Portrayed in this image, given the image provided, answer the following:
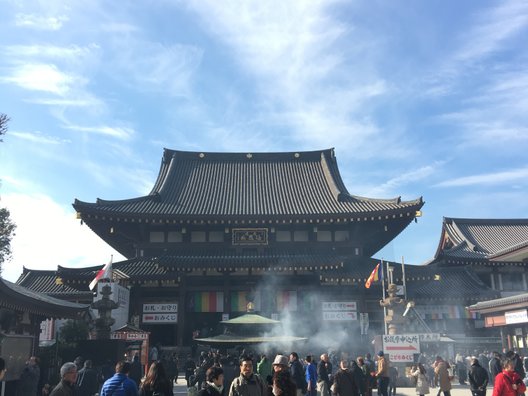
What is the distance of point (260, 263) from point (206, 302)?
13.2 feet

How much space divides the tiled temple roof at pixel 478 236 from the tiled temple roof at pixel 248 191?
13.3 metres

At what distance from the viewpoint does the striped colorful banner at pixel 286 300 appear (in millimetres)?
27125

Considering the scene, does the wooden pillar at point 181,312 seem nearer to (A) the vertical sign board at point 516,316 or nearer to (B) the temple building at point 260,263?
(B) the temple building at point 260,263

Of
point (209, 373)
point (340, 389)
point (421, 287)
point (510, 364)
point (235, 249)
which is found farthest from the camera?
point (421, 287)

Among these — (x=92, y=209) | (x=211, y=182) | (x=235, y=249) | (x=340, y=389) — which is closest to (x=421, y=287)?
(x=235, y=249)

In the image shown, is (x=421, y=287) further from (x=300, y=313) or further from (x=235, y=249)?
(x=235, y=249)

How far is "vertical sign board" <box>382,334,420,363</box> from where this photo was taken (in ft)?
65.5

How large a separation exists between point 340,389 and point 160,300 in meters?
18.2

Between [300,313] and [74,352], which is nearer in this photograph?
[74,352]

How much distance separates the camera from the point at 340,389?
34.8 feet

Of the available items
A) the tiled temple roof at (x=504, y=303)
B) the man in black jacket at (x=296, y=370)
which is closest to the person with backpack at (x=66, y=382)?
→ the man in black jacket at (x=296, y=370)

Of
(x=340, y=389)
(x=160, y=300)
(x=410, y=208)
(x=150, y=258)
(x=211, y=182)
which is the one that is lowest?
(x=340, y=389)

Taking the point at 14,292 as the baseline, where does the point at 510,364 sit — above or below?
below

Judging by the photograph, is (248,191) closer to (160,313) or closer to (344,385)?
(160,313)
